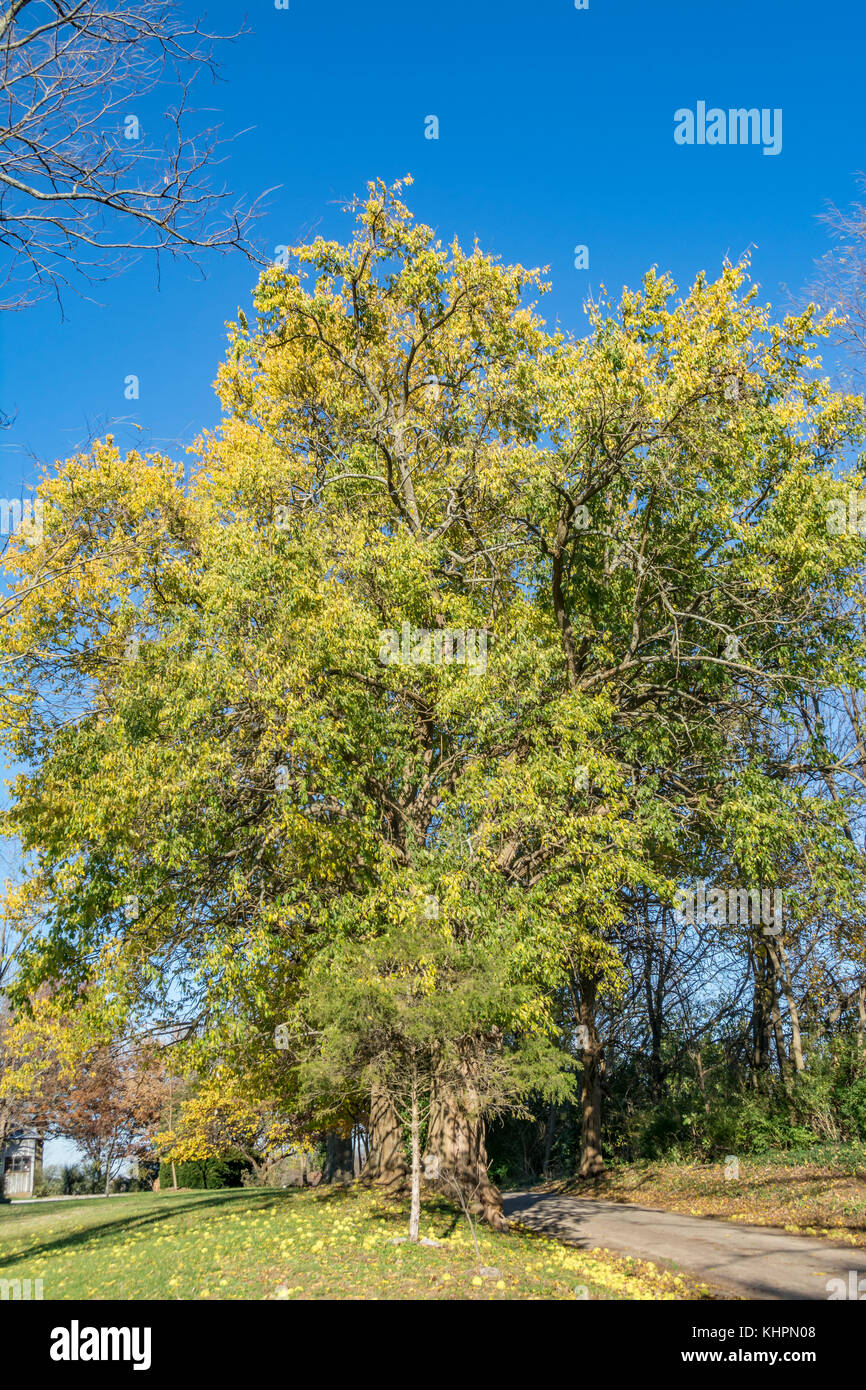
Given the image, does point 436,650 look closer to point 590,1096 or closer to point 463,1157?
point 463,1157

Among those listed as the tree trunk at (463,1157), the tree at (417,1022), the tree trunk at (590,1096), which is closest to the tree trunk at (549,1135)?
the tree trunk at (590,1096)

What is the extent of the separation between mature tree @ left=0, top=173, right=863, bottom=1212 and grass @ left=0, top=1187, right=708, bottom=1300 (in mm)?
1699

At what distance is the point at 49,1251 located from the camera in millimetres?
10727

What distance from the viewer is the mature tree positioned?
10016 mm

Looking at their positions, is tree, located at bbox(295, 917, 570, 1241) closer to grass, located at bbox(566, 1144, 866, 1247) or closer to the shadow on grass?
the shadow on grass

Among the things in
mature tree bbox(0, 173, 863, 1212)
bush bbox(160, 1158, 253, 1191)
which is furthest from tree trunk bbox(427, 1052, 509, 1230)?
bush bbox(160, 1158, 253, 1191)

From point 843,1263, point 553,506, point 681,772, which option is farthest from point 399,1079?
point 553,506

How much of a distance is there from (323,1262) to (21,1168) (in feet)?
114

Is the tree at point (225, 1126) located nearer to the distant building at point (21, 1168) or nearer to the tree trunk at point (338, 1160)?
the tree trunk at point (338, 1160)

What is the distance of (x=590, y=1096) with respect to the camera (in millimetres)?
20172

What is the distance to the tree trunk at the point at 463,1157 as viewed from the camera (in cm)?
1134

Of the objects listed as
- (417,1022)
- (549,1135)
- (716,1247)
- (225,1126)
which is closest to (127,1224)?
(417,1022)

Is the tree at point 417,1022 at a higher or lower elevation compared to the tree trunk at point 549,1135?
higher

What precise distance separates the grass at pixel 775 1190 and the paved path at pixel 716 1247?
0.48m
